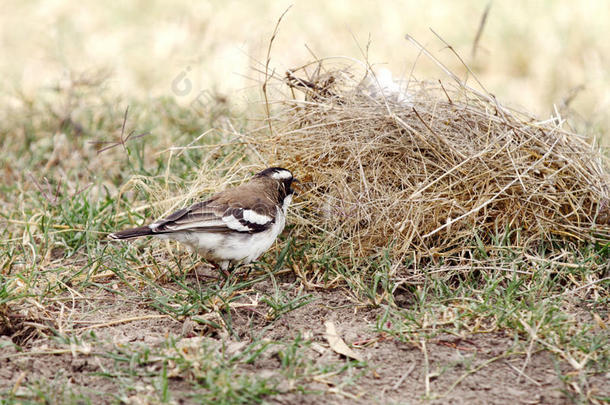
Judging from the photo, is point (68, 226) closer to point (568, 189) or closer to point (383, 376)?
point (383, 376)

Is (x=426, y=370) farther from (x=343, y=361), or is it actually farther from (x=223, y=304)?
(x=223, y=304)

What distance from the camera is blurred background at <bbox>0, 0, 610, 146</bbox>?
8.28m

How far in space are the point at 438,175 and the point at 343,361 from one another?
1793mm

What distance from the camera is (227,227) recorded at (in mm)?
4473

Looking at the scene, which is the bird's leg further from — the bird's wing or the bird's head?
the bird's head

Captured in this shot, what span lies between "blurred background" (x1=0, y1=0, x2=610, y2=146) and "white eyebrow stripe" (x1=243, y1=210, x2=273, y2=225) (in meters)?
3.56

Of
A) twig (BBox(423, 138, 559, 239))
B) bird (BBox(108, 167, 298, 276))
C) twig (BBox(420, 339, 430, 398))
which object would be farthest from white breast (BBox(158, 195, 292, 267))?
twig (BBox(420, 339, 430, 398))

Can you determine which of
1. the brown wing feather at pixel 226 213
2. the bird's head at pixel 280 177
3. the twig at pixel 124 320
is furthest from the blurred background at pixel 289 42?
the twig at pixel 124 320

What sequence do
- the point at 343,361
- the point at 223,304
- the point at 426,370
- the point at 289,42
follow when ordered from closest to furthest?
the point at 426,370
the point at 343,361
the point at 223,304
the point at 289,42

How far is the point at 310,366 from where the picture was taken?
345cm

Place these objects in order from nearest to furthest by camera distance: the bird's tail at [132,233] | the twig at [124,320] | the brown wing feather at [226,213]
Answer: the twig at [124,320], the bird's tail at [132,233], the brown wing feather at [226,213]

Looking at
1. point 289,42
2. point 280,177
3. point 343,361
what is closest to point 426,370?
point 343,361

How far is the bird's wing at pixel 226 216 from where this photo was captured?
439 centimetres

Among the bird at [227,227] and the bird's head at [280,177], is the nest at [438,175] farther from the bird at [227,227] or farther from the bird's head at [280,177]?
the bird at [227,227]
